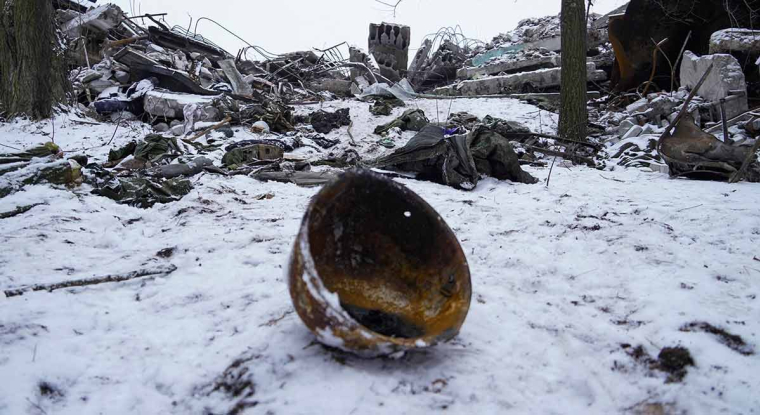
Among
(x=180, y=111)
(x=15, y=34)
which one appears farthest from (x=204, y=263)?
(x=15, y=34)

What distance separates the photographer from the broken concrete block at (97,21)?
9797 millimetres

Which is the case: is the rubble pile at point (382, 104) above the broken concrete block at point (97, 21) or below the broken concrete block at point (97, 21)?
below

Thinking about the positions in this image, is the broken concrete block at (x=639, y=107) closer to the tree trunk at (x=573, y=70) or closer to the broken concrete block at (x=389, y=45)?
the tree trunk at (x=573, y=70)

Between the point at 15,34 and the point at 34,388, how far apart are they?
25.5 ft

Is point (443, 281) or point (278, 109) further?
point (278, 109)

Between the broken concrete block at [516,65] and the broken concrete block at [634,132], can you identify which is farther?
the broken concrete block at [516,65]

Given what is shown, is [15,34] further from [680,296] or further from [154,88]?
[680,296]

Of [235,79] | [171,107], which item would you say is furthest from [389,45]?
[171,107]

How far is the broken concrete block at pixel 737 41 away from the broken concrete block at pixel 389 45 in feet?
29.7

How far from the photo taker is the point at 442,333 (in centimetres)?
168

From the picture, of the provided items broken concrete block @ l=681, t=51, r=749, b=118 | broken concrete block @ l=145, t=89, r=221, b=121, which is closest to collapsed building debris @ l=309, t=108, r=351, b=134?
broken concrete block @ l=145, t=89, r=221, b=121

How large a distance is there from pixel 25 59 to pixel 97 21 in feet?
13.4

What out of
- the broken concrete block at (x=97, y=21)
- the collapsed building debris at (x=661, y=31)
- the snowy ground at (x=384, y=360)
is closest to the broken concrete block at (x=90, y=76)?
the broken concrete block at (x=97, y=21)

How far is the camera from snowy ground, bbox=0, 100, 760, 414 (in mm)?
1588
